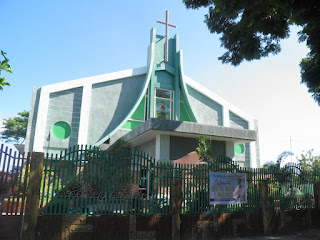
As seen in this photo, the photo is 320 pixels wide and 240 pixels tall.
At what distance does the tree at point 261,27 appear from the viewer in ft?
25.4

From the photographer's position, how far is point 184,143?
16.4 m

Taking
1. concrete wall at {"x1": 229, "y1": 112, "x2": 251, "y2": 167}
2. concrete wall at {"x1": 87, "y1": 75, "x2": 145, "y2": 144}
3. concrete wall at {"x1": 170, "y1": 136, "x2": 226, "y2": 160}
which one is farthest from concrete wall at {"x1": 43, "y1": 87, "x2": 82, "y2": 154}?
concrete wall at {"x1": 229, "y1": 112, "x2": 251, "y2": 167}

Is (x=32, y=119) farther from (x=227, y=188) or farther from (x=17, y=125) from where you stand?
(x=17, y=125)

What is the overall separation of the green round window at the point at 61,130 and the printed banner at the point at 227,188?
45.9 ft

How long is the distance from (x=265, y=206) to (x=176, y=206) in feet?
11.1

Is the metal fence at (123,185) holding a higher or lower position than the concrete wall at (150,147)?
lower

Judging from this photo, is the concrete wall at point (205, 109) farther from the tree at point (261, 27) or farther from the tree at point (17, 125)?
the tree at point (17, 125)

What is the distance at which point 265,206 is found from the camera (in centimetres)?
895

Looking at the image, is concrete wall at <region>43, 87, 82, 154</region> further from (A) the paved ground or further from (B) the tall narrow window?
(A) the paved ground

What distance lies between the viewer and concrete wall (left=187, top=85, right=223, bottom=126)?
76.5ft

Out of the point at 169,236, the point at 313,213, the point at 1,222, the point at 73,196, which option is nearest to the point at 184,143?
the point at 313,213

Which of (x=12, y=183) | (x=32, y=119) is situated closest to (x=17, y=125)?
(x=32, y=119)

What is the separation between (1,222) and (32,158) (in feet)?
5.18

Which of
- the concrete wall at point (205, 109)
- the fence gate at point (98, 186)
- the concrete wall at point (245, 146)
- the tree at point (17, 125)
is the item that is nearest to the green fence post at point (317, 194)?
the fence gate at point (98, 186)
